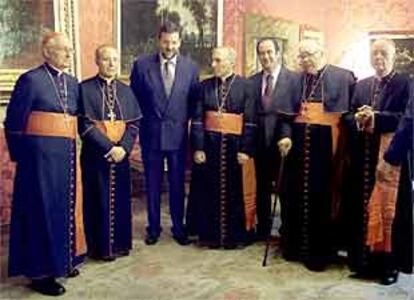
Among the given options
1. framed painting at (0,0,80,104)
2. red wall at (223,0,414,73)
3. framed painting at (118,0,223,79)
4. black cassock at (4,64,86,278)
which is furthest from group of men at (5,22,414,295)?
red wall at (223,0,414,73)

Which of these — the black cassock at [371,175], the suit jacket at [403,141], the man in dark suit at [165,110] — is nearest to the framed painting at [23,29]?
the man in dark suit at [165,110]

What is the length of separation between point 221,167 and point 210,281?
31.4 inches

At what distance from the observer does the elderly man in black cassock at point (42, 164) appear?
10.3ft

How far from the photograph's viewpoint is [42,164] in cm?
315

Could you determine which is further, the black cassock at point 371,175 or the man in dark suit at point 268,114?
the man in dark suit at point 268,114

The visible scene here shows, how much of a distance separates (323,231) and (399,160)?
2.21ft

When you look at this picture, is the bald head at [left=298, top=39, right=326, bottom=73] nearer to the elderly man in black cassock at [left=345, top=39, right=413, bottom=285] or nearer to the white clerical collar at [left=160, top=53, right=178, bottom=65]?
→ the elderly man in black cassock at [left=345, top=39, right=413, bottom=285]

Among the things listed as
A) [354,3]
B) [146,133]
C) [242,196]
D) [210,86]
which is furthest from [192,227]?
[354,3]

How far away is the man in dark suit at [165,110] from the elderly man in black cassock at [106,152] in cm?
23

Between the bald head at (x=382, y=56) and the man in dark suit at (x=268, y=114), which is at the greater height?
the bald head at (x=382, y=56)

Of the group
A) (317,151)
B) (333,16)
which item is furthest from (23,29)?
(333,16)

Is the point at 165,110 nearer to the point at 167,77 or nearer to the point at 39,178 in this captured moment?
the point at 167,77

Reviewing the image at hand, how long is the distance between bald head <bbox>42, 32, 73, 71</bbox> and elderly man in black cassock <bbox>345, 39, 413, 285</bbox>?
5.07ft

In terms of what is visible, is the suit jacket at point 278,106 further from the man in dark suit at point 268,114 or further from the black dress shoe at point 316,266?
the black dress shoe at point 316,266
